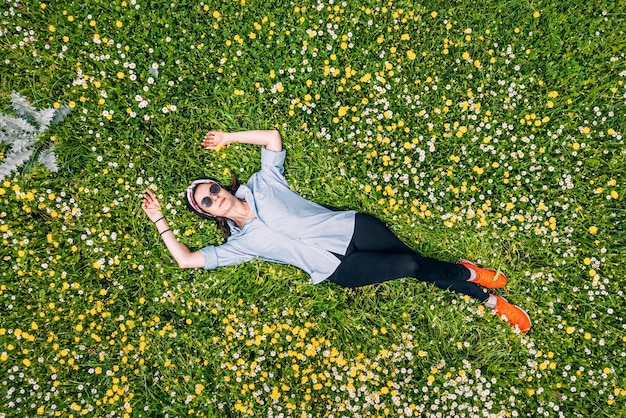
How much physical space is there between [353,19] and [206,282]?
3.35 m

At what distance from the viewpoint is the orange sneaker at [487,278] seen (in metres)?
4.28

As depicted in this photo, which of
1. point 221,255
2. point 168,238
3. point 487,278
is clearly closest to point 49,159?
point 168,238

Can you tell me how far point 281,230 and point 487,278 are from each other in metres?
2.26

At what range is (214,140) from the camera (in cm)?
447

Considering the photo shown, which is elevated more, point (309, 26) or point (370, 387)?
point (309, 26)

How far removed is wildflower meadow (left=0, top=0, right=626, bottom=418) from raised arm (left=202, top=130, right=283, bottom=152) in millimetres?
170

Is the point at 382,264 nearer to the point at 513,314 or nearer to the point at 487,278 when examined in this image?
the point at 487,278

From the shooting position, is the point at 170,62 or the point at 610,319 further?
the point at 170,62

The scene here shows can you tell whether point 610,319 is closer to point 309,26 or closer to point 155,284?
point 309,26

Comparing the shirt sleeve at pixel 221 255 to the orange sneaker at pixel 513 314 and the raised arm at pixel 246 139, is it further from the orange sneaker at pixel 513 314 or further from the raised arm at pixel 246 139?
the orange sneaker at pixel 513 314

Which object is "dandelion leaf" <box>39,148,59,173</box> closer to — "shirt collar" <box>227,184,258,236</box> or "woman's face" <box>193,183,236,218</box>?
"woman's face" <box>193,183,236,218</box>

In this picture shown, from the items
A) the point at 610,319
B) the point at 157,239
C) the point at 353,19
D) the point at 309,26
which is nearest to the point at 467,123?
the point at 353,19

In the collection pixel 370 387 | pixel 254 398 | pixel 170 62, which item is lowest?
pixel 254 398

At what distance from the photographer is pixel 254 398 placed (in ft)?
14.2
